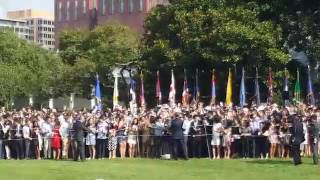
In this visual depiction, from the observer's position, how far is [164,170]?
24.0 m

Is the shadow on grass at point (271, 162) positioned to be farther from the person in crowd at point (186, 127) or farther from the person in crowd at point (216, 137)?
the person in crowd at point (186, 127)

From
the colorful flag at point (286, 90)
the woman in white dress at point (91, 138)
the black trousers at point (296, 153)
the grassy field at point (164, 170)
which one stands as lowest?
the grassy field at point (164, 170)

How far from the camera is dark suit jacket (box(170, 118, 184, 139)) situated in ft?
94.2

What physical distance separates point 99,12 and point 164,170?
470ft

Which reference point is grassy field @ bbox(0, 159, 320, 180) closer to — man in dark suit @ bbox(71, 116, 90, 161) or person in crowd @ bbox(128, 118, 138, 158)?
man in dark suit @ bbox(71, 116, 90, 161)

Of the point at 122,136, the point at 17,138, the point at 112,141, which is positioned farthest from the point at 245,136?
the point at 17,138

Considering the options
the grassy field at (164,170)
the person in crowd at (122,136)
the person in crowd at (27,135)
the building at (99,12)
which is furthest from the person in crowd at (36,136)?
the building at (99,12)

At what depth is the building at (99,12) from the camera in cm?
15675

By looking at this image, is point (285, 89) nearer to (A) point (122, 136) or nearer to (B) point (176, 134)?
(A) point (122, 136)

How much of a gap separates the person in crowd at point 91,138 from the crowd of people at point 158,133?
0.14ft

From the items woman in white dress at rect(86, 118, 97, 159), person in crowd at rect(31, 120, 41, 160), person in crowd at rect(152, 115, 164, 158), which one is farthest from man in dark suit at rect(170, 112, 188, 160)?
person in crowd at rect(31, 120, 41, 160)

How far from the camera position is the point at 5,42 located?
71.3 m

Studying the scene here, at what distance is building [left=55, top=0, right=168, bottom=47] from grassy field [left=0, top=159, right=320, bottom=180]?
407 ft

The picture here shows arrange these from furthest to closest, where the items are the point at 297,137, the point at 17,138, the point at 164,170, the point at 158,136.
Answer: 1. the point at 17,138
2. the point at 158,136
3. the point at 297,137
4. the point at 164,170
